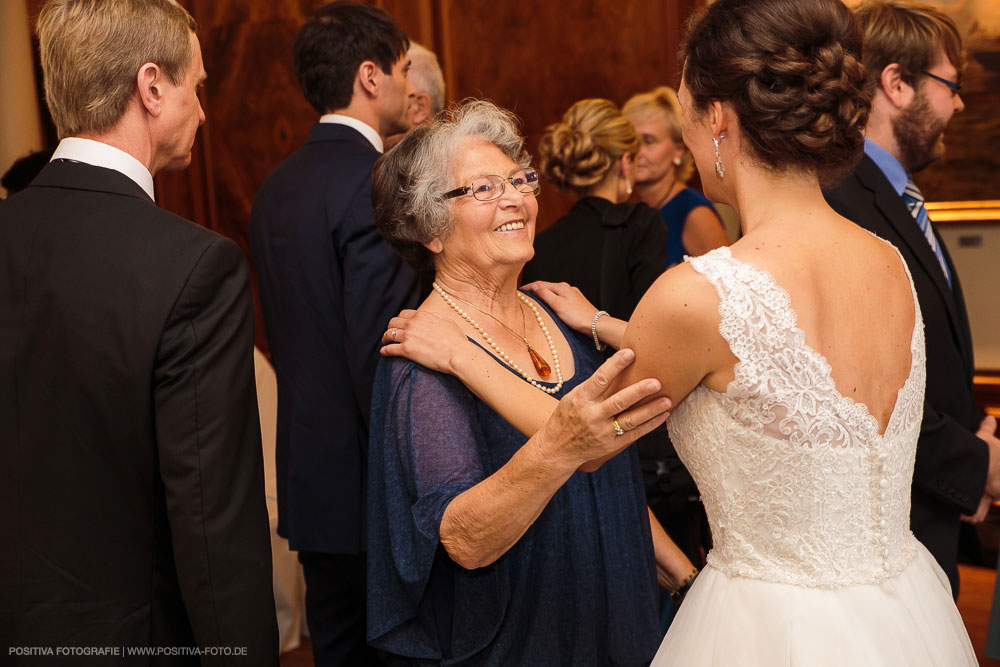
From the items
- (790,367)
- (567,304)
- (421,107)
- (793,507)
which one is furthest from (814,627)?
(421,107)

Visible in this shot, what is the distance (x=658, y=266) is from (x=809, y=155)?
1.78 meters

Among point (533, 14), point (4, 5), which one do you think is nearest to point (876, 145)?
point (533, 14)

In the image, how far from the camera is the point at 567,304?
2.07m

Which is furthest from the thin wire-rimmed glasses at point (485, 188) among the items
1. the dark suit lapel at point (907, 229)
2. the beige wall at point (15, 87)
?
the beige wall at point (15, 87)

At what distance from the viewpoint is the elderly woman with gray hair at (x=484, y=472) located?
1640 millimetres

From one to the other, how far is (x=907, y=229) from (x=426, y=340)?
131cm

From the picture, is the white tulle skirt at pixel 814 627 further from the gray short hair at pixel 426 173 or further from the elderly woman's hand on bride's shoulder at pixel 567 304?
the gray short hair at pixel 426 173

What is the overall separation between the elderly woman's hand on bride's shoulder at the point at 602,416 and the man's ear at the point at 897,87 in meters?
1.53

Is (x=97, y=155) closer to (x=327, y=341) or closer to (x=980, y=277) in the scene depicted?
(x=327, y=341)

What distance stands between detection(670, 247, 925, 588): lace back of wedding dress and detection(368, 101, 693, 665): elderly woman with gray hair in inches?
8.0

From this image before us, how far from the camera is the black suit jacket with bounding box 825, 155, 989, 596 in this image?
2.27 meters

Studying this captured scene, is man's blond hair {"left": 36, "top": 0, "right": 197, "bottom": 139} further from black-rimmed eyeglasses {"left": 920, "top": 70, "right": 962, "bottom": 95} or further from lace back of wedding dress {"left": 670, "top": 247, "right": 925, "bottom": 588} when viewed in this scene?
black-rimmed eyeglasses {"left": 920, "top": 70, "right": 962, "bottom": 95}

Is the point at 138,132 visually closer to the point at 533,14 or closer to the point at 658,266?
the point at 658,266

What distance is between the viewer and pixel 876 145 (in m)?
2.54
